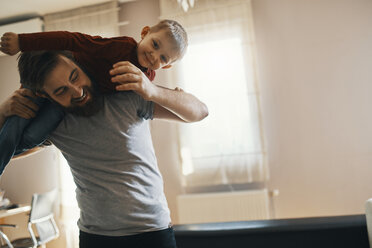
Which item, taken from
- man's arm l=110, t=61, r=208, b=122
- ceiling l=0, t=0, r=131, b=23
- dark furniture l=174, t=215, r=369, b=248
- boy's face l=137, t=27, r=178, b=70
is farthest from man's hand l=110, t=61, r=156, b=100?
ceiling l=0, t=0, r=131, b=23

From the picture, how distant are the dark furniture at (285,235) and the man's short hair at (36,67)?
3.24 feet

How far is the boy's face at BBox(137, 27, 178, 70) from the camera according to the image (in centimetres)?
91

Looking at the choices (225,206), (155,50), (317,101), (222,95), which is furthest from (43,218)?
(317,101)

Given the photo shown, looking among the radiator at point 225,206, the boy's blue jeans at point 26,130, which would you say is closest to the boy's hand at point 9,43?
the boy's blue jeans at point 26,130

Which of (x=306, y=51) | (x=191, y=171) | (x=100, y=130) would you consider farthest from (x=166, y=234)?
(x=306, y=51)

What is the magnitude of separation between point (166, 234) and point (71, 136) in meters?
0.31

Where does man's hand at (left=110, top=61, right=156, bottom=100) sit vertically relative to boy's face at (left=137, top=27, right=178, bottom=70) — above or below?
below

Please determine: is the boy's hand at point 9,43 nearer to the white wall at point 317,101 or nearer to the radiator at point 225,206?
the radiator at point 225,206

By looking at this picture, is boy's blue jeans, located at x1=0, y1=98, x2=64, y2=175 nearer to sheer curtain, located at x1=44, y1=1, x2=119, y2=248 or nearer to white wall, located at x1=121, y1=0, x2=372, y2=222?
sheer curtain, located at x1=44, y1=1, x2=119, y2=248

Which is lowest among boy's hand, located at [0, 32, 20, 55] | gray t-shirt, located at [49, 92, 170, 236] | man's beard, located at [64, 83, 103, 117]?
gray t-shirt, located at [49, 92, 170, 236]

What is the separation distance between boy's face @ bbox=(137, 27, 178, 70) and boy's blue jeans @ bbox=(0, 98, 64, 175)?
0.34m

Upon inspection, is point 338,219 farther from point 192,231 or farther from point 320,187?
point 320,187

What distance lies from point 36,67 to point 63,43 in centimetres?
10

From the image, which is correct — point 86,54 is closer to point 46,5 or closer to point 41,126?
point 41,126
